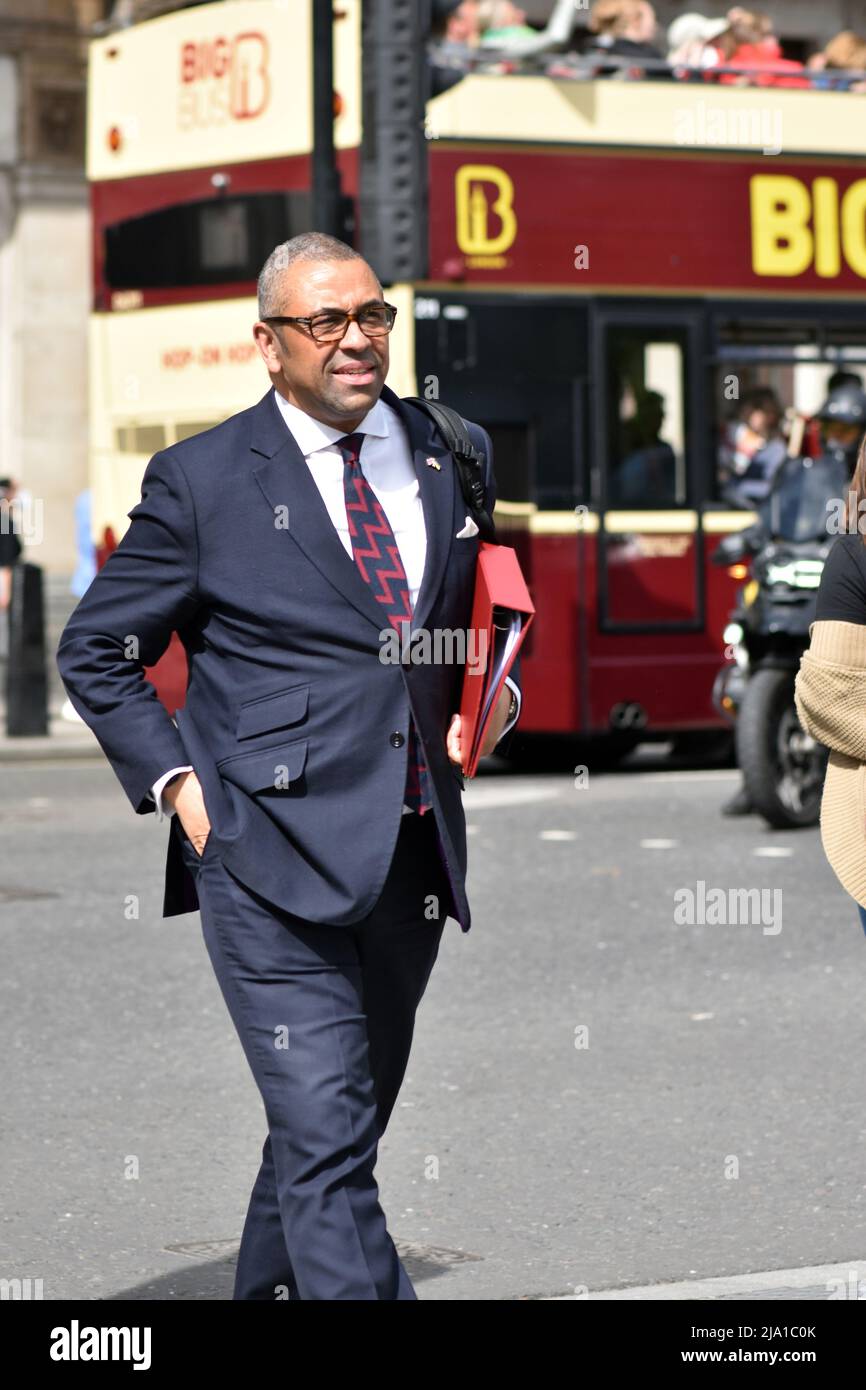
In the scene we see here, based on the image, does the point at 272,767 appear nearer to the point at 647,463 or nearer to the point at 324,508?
the point at 324,508

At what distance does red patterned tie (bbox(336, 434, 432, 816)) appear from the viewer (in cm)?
419

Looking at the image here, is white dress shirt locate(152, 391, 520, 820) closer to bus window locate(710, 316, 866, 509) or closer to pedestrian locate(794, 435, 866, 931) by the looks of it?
pedestrian locate(794, 435, 866, 931)

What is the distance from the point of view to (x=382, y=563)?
13.9 ft

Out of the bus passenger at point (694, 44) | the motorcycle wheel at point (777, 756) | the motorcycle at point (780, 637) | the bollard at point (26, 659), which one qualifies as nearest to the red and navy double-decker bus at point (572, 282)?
the bus passenger at point (694, 44)

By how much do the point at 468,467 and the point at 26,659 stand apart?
13810 millimetres

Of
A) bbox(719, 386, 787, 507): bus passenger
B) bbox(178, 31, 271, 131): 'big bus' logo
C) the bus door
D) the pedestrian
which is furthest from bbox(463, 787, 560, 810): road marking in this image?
the pedestrian

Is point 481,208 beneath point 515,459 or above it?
above

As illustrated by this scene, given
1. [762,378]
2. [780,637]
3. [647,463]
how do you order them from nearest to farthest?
[780,637] < [647,463] < [762,378]

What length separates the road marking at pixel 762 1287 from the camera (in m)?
4.97

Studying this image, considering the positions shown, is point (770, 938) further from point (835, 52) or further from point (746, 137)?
point (835, 52)

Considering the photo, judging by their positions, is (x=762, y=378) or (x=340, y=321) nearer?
(x=340, y=321)

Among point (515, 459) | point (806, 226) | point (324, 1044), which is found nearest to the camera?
point (324, 1044)

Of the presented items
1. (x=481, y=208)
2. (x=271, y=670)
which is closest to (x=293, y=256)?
(x=271, y=670)

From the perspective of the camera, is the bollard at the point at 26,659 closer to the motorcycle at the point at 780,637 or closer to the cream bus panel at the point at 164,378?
the cream bus panel at the point at 164,378
